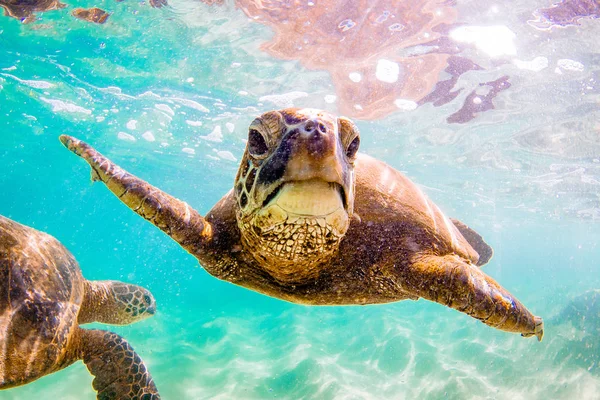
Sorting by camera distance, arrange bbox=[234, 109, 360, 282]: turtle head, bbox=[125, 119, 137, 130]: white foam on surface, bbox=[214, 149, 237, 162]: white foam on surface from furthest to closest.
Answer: bbox=[214, 149, 237, 162]: white foam on surface
bbox=[125, 119, 137, 130]: white foam on surface
bbox=[234, 109, 360, 282]: turtle head

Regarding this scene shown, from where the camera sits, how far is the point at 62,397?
959cm

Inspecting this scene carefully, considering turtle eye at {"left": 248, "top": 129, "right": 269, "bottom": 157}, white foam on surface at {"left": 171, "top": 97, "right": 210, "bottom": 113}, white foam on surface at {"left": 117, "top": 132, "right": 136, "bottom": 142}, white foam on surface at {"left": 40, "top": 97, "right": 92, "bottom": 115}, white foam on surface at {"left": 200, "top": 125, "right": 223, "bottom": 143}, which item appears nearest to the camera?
turtle eye at {"left": 248, "top": 129, "right": 269, "bottom": 157}

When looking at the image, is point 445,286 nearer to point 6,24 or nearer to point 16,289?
point 16,289

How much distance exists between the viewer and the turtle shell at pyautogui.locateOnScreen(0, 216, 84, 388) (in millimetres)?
3312

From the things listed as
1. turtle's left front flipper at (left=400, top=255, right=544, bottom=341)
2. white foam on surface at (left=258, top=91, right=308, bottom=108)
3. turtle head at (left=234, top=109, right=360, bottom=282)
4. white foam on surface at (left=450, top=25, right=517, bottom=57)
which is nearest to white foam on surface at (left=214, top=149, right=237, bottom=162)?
white foam on surface at (left=258, top=91, right=308, bottom=108)

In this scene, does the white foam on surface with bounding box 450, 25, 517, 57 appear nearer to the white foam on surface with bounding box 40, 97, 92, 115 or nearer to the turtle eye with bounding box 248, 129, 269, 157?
the turtle eye with bounding box 248, 129, 269, 157

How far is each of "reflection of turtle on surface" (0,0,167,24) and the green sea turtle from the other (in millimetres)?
9655

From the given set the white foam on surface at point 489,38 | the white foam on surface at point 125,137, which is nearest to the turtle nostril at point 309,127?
the white foam on surface at point 489,38

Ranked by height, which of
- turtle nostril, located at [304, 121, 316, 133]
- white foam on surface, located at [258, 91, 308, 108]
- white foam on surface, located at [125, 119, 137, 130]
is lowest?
white foam on surface, located at [125, 119, 137, 130]

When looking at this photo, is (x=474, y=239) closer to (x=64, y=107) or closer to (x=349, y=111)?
(x=349, y=111)

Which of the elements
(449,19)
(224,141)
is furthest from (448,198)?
(449,19)

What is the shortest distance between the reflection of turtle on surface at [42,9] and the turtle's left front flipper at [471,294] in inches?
429

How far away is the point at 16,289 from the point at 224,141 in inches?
776

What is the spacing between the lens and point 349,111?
15766 millimetres
